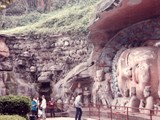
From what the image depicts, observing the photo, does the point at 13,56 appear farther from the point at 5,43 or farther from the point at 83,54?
the point at 83,54

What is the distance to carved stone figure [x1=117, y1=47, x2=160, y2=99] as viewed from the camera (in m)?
14.5

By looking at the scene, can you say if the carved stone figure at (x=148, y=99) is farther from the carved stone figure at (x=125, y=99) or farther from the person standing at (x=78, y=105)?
the person standing at (x=78, y=105)

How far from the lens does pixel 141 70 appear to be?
14.5 m

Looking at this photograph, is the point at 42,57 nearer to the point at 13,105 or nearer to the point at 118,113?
the point at 118,113

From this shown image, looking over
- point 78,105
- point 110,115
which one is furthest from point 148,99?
point 78,105

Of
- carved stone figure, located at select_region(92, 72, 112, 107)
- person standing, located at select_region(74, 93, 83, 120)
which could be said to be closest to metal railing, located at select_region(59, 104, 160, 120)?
carved stone figure, located at select_region(92, 72, 112, 107)

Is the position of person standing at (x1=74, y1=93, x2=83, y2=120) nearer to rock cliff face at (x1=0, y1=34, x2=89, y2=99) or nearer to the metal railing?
the metal railing

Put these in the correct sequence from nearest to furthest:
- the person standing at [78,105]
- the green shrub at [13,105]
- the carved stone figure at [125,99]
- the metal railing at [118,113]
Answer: the green shrub at [13,105]
the person standing at [78,105]
the metal railing at [118,113]
the carved stone figure at [125,99]

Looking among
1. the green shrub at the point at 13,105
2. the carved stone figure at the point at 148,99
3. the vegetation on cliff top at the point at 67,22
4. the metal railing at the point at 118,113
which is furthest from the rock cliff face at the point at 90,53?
the green shrub at the point at 13,105

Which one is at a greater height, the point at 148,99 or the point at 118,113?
the point at 148,99

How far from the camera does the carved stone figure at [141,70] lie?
1448 centimetres

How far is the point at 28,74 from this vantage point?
870 inches

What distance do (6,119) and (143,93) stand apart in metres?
6.51

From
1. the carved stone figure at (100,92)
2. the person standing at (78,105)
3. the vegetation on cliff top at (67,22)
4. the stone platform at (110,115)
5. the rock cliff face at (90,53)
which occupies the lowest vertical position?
the stone platform at (110,115)
